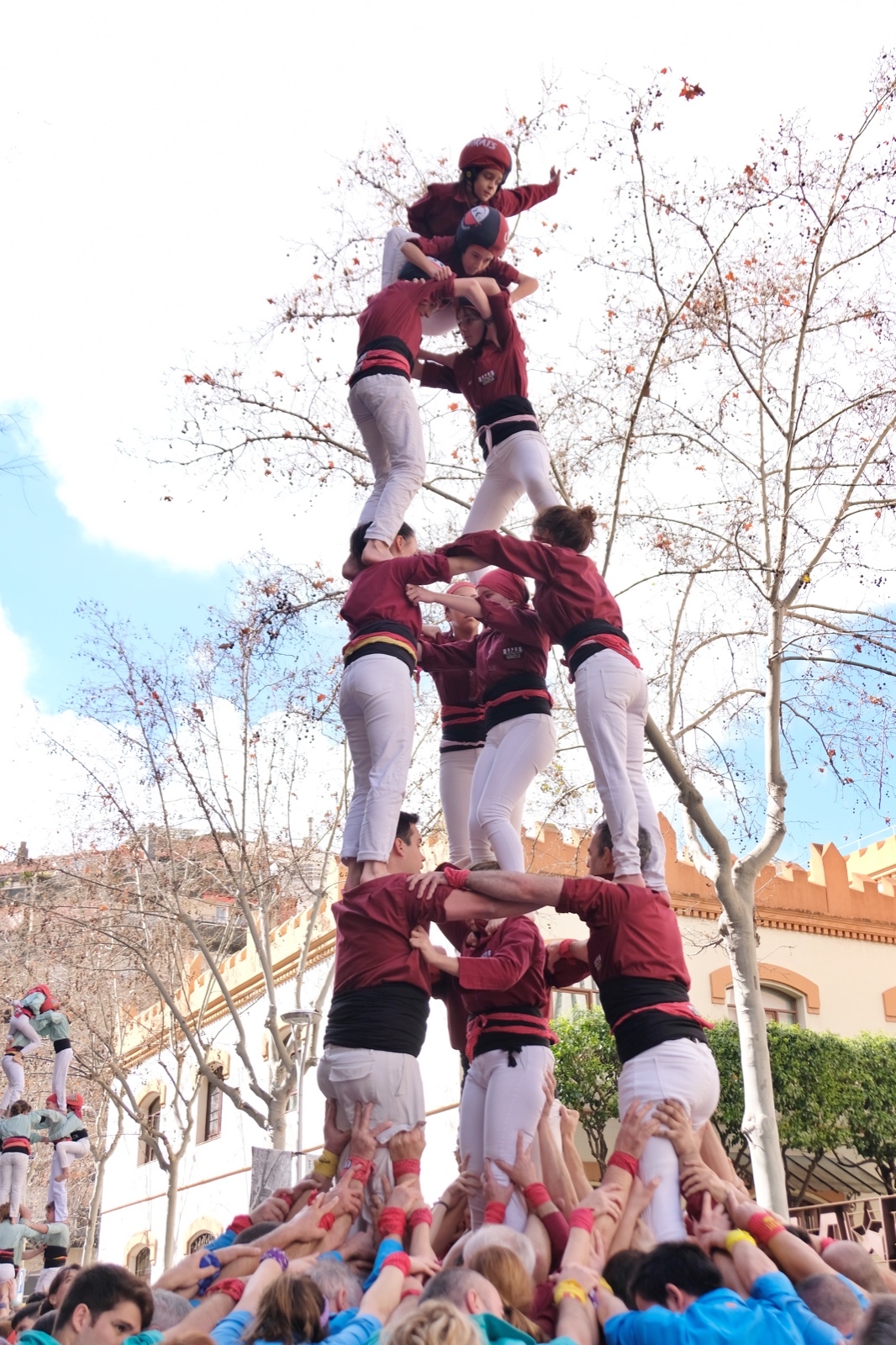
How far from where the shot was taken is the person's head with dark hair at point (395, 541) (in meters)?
6.68

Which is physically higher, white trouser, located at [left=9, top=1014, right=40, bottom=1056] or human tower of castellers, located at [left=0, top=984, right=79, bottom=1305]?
white trouser, located at [left=9, top=1014, right=40, bottom=1056]

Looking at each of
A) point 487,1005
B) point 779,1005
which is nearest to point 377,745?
point 487,1005

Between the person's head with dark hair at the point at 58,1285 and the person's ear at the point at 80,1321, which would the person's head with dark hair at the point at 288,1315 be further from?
the person's head with dark hair at the point at 58,1285

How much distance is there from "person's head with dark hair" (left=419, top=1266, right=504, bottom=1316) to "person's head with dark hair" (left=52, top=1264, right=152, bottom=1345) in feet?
3.02

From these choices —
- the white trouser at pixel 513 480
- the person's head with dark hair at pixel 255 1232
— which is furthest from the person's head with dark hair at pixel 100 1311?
the white trouser at pixel 513 480

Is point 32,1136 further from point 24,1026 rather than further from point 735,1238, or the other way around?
point 735,1238

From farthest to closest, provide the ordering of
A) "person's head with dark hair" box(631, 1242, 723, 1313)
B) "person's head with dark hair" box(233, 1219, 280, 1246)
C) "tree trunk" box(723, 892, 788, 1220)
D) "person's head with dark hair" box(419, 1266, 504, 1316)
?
"tree trunk" box(723, 892, 788, 1220), "person's head with dark hair" box(233, 1219, 280, 1246), "person's head with dark hair" box(631, 1242, 723, 1313), "person's head with dark hair" box(419, 1266, 504, 1316)

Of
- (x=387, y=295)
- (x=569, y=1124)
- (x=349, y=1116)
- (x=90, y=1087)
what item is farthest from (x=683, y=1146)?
(x=90, y=1087)

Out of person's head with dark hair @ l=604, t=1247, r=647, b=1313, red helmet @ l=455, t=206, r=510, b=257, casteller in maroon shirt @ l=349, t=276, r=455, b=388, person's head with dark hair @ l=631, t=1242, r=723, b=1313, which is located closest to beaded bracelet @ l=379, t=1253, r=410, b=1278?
person's head with dark hair @ l=604, t=1247, r=647, b=1313

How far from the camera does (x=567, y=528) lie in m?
6.43

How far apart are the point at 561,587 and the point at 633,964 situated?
2053 millimetres

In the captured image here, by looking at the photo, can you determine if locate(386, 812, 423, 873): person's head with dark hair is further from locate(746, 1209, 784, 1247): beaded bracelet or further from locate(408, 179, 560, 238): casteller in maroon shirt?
locate(408, 179, 560, 238): casteller in maroon shirt

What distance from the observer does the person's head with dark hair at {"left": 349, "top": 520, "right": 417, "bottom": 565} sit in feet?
21.9

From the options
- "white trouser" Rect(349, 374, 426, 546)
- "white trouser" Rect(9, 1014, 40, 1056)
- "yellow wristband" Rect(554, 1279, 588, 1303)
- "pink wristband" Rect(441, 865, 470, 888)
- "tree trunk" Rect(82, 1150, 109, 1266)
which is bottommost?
"tree trunk" Rect(82, 1150, 109, 1266)
